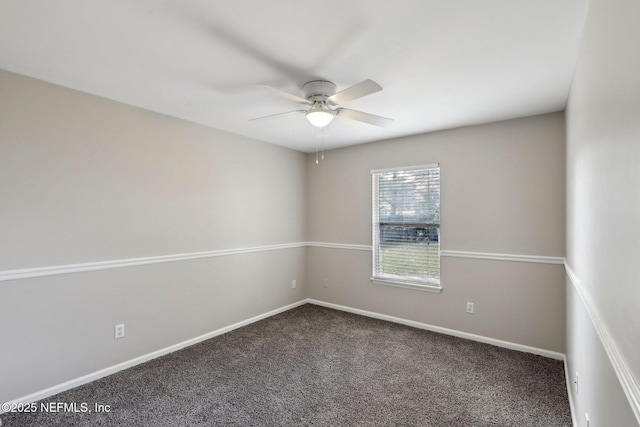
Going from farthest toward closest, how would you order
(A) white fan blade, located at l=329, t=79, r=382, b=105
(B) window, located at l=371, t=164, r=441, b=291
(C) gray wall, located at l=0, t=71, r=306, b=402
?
(B) window, located at l=371, t=164, r=441, b=291, (C) gray wall, located at l=0, t=71, r=306, b=402, (A) white fan blade, located at l=329, t=79, r=382, b=105

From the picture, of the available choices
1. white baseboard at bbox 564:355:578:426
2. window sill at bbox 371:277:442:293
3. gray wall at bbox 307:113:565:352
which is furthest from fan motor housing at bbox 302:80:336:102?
white baseboard at bbox 564:355:578:426

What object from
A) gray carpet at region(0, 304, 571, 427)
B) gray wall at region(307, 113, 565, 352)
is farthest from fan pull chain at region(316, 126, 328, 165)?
gray carpet at region(0, 304, 571, 427)

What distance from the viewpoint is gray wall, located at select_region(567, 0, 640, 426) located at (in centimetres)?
80

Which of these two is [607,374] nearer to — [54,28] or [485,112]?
[485,112]

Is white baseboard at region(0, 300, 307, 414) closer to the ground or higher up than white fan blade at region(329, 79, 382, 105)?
closer to the ground

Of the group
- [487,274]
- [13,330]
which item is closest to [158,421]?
[13,330]

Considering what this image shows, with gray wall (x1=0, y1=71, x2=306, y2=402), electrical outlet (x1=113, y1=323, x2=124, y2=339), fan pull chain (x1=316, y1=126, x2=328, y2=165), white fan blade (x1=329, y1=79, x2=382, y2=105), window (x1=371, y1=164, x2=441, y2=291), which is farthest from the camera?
window (x1=371, y1=164, x2=441, y2=291)

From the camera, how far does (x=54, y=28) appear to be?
171 centimetres

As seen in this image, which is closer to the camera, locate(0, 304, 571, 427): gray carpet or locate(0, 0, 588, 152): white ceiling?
locate(0, 0, 588, 152): white ceiling

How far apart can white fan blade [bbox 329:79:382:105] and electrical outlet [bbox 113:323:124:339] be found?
275 centimetres

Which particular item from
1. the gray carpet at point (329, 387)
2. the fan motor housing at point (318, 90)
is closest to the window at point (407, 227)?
the gray carpet at point (329, 387)

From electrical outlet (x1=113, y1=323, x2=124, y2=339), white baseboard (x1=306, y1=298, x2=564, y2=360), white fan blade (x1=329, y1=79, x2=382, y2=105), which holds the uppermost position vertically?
white fan blade (x1=329, y1=79, x2=382, y2=105)

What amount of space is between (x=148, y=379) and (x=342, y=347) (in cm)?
186

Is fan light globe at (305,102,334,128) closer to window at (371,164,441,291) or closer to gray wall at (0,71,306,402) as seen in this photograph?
gray wall at (0,71,306,402)
